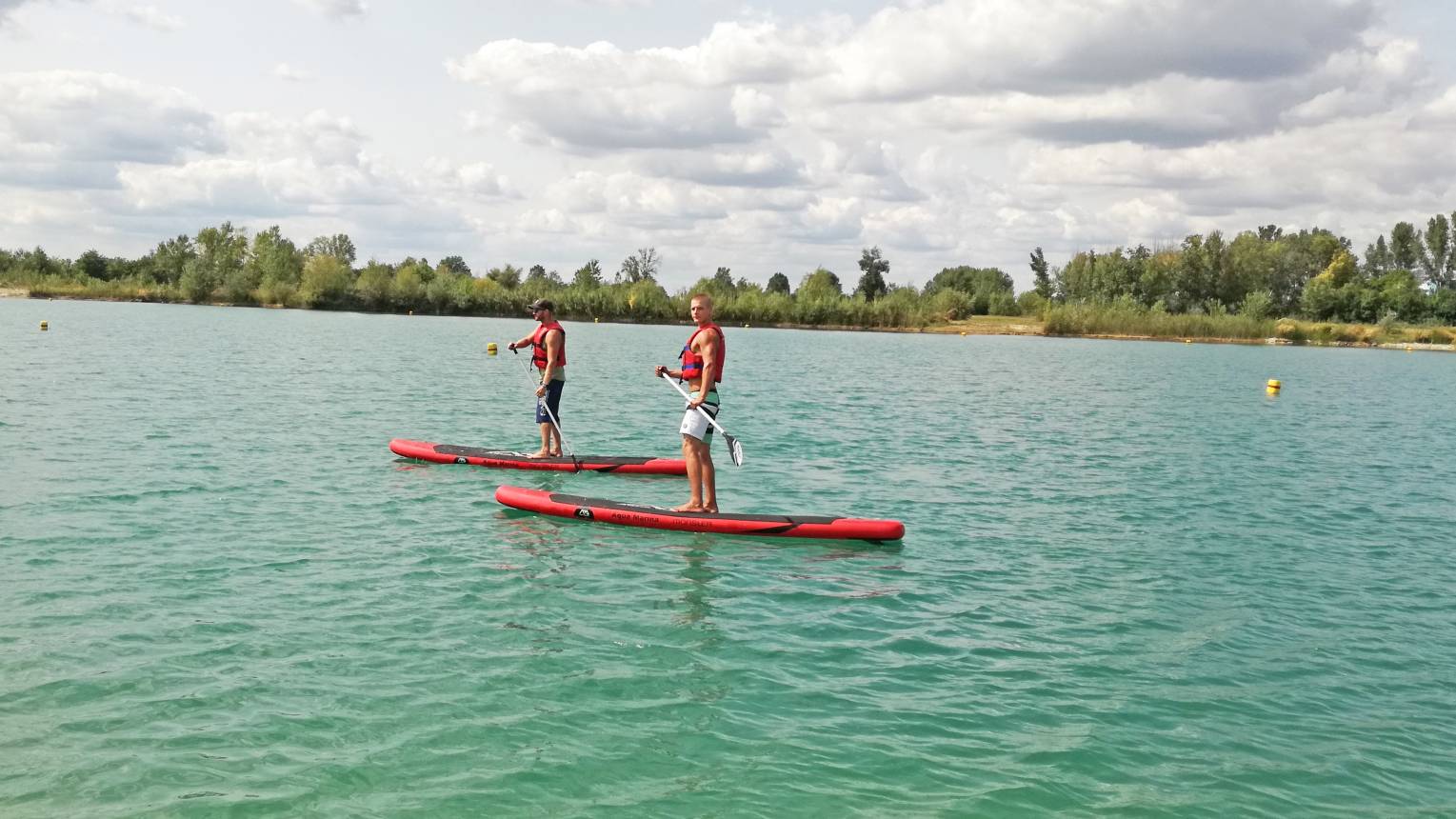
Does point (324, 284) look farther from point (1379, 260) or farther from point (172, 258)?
point (1379, 260)

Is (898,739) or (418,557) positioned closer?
(898,739)

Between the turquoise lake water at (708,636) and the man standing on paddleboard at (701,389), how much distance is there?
895mm

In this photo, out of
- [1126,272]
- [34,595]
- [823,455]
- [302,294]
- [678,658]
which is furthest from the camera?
[1126,272]

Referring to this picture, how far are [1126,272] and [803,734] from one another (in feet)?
469

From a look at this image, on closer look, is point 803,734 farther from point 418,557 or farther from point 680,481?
point 680,481

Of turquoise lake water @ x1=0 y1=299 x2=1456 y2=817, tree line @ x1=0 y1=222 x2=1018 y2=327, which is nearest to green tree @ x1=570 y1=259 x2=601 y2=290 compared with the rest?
tree line @ x1=0 y1=222 x2=1018 y2=327

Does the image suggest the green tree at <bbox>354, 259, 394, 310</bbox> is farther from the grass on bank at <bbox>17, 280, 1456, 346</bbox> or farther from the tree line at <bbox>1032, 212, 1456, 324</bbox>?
the tree line at <bbox>1032, 212, 1456, 324</bbox>

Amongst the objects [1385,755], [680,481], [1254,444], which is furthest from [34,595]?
[1254,444]

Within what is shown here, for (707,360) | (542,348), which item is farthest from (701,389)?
(542,348)

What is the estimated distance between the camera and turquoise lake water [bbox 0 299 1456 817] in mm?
7336

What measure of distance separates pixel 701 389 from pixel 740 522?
5.75 feet

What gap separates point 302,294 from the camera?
404 feet

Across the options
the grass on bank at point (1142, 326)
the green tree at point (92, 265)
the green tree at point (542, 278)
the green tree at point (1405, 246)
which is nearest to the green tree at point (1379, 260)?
the green tree at point (1405, 246)

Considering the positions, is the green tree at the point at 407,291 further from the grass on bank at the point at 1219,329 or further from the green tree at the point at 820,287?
the grass on bank at the point at 1219,329
